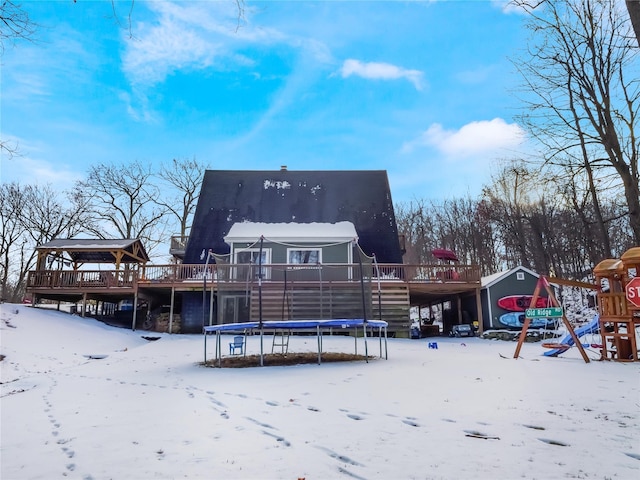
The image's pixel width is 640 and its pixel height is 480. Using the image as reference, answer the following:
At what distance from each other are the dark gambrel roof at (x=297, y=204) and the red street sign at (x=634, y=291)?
13.5m

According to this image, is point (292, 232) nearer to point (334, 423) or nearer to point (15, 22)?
point (15, 22)

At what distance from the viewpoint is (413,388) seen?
210 inches

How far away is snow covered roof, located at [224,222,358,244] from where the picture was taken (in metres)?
18.2

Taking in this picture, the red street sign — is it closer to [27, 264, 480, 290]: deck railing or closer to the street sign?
the street sign

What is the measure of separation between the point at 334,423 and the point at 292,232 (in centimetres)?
1526

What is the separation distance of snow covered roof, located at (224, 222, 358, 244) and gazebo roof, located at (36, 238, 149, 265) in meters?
5.04

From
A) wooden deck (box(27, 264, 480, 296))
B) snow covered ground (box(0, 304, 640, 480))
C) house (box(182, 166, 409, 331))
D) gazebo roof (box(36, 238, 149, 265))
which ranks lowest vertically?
snow covered ground (box(0, 304, 640, 480))

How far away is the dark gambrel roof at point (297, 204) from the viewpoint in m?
21.4

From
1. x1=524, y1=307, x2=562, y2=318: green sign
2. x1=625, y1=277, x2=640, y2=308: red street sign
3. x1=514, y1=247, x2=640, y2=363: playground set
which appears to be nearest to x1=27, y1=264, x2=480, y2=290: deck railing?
x1=514, y1=247, x2=640, y2=363: playground set

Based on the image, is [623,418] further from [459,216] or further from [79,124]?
[459,216]

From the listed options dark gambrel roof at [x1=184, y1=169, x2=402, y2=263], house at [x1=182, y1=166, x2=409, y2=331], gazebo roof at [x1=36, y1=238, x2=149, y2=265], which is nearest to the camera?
gazebo roof at [x1=36, y1=238, x2=149, y2=265]

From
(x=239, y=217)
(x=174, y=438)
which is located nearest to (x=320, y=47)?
(x=174, y=438)

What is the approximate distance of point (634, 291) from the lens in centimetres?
736

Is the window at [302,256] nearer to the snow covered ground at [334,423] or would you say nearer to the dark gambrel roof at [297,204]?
the dark gambrel roof at [297,204]
